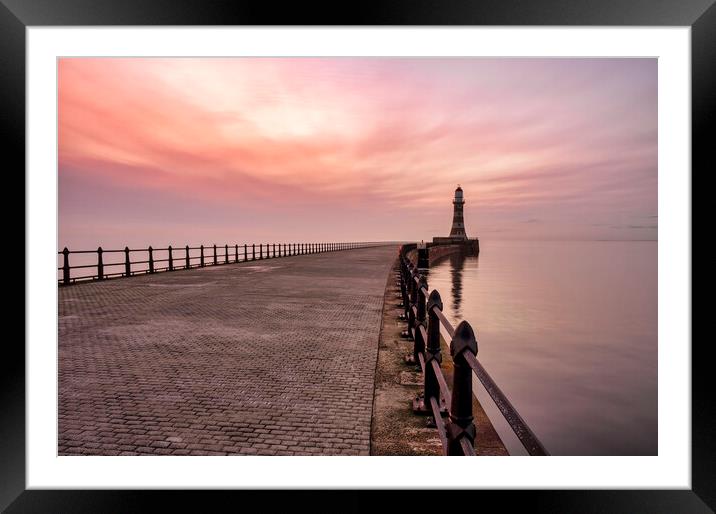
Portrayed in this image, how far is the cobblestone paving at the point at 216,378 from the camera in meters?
3.67

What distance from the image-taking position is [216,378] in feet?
17.4

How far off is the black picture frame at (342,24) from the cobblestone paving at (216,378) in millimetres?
740

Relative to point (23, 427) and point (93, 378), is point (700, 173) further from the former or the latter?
point (93, 378)

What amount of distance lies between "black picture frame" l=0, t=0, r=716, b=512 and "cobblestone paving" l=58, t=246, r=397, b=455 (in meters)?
0.74

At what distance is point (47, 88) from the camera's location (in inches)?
125

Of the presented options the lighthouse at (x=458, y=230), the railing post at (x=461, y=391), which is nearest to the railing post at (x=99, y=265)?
the railing post at (x=461, y=391)

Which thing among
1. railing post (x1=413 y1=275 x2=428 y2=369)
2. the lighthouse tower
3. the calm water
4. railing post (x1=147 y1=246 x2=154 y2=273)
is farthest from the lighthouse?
railing post (x1=413 y1=275 x2=428 y2=369)

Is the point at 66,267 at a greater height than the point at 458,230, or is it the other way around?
the point at 458,230

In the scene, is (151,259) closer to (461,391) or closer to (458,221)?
(461,391)

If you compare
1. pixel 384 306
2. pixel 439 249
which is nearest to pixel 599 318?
pixel 384 306

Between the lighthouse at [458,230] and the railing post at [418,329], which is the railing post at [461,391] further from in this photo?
the lighthouse at [458,230]

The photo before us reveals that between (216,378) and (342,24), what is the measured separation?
14.3 ft

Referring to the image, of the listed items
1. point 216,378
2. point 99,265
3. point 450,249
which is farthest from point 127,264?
point 450,249

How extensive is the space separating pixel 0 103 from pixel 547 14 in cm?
354
